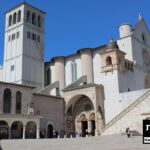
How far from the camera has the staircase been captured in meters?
23.5

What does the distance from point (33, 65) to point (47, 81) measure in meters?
3.33

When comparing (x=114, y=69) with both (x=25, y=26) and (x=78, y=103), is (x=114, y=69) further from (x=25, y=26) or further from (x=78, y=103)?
(x=25, y=26)

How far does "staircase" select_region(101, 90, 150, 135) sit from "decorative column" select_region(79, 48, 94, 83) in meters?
10.4

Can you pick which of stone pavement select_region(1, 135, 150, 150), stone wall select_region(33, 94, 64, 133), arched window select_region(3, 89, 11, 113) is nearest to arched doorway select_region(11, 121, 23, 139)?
arched window select_region(3, 89, 11, 113)

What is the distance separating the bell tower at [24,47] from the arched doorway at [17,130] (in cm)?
1223

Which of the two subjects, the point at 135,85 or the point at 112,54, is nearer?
the point at 112,54

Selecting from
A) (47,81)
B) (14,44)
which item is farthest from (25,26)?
(47,81)

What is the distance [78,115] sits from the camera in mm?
31938

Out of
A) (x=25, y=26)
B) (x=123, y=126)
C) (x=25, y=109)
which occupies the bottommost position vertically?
(x=123, y=126)

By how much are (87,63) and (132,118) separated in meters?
13.0

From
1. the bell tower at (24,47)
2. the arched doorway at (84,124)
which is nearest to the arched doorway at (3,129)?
the arched doorway at (84,124)

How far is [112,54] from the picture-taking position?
29422 millimetres

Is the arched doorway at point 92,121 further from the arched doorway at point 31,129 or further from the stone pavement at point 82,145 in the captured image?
the stone pavement at point 82,145

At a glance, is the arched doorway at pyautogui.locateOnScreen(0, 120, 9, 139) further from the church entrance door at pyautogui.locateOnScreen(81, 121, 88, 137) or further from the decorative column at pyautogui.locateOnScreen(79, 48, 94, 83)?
the decorative column at pyautogui.locateOnScreen(79, 48, 94, 83)
